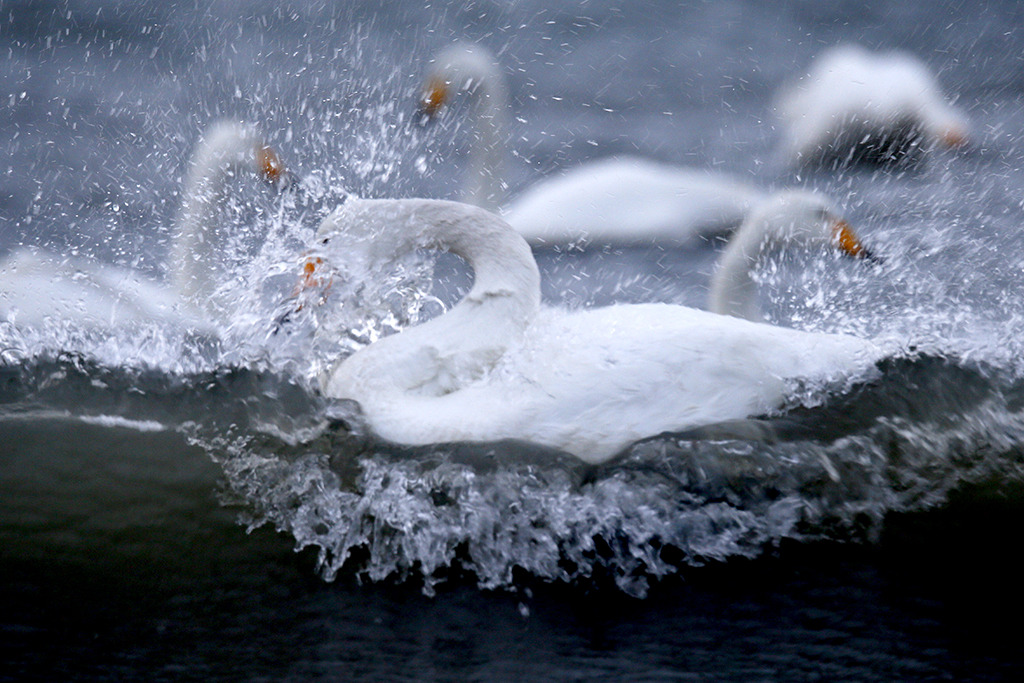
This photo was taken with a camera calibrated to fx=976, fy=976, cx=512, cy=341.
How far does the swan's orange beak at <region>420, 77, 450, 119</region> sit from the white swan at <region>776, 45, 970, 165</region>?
2.09 meters

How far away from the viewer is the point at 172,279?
153 inches

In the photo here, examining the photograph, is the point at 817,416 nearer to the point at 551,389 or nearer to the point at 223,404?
the point at 551,389

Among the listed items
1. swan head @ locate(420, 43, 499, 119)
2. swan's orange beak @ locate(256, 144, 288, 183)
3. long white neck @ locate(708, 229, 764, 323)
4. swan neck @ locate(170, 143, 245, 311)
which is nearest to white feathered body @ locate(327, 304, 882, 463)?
long white neck @ locate(708, 229, 764, 323)

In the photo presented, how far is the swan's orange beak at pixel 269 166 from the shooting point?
13.3ft

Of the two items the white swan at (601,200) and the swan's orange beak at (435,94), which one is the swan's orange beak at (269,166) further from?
the swan's orange beak at (435,94)

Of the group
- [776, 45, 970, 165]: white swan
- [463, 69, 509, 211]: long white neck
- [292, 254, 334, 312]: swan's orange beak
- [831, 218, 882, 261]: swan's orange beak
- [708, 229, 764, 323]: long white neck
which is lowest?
[292, 254, 334, 312]: swan's orange beak

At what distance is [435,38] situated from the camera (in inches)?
235

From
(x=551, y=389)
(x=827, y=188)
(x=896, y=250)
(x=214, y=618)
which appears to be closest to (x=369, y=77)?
(x=827, y=188)

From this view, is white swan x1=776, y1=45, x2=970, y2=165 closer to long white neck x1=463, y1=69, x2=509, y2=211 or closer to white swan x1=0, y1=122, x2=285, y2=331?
long white neck x1=463, y1=69, x2=509, y2=211

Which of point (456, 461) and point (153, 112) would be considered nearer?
point (456, 461)

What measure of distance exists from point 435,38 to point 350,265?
358 centimetres

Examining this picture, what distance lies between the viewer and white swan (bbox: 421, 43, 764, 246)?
4.46m

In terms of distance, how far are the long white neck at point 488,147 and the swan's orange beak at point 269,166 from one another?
0.87 meters

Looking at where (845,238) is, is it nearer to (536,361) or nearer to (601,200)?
(601,200)
